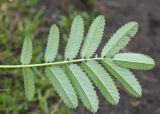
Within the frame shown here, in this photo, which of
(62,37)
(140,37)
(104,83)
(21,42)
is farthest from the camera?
(140,37)

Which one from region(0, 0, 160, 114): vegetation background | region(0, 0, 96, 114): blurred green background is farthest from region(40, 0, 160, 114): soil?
region(0, 0, 96, 114): blurred green background

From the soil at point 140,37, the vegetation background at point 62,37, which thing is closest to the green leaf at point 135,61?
the vegetation background at point 62,37

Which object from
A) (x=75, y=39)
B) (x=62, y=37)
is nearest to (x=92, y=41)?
(x=75, y=39)

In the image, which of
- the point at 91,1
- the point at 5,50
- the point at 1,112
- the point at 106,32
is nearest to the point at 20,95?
the point at 1,112

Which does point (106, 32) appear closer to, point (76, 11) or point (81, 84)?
point (76, 11)

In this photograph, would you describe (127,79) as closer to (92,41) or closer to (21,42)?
(92,41)
